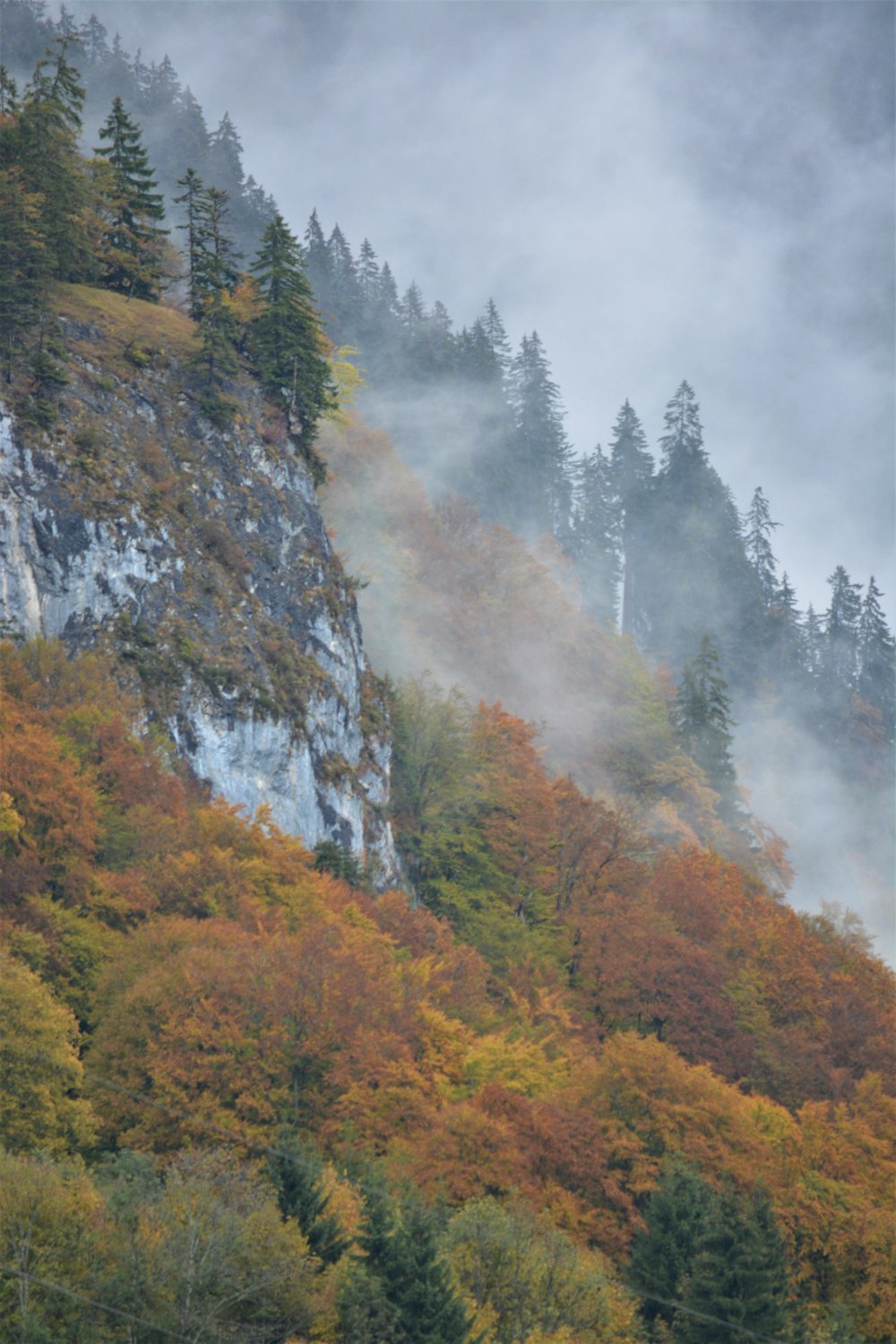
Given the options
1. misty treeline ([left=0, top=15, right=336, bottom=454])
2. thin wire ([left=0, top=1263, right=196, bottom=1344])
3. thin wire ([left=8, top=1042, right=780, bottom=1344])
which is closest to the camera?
thin wire ([left=0, top=1263, right=196, bottom=1344])

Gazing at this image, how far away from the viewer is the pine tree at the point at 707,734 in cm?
9225

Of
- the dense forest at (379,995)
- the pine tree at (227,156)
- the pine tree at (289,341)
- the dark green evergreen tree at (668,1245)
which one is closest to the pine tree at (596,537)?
the dense forest at (379,995)

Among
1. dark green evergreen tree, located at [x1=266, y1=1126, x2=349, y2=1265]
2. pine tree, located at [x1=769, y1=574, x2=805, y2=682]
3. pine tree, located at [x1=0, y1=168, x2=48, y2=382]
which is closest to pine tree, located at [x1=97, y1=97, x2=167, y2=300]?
pine tree, located at [x1=0, y1=168, x2=48, y2=382]

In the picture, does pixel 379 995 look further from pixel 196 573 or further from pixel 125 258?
pixel 125 258

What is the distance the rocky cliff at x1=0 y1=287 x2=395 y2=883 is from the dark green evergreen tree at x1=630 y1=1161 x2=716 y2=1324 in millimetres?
23468

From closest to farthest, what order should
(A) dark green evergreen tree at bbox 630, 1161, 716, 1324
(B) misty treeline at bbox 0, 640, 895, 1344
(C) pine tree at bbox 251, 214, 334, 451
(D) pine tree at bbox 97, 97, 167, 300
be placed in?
(B) misty treeline at bbox 0, 640, 895, 1344, (A) dark green evergreen tree at bbox 630, 1161, 716, 1324, (C) pine tree at bbox 251, 214, 334, 451, (D) pine tree at bbox 97, 97, 167, 300

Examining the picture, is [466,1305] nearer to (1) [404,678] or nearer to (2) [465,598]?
(1) [404,678]

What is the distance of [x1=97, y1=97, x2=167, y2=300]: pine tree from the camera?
6350cm

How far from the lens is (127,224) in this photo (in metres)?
64.9

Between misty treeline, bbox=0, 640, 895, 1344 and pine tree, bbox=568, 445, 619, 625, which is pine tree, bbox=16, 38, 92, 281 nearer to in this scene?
misty treeline, bbox=0, 640, 895, 1344

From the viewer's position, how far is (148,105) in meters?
135

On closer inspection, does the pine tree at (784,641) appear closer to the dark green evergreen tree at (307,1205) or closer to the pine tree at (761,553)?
the pine tree at (761,553)

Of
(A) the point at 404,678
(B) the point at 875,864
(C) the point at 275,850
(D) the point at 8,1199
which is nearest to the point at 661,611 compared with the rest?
(B) the point at 875,864

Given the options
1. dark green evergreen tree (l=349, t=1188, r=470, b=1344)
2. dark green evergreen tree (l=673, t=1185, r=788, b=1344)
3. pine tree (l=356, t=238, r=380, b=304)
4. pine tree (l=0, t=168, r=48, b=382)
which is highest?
pine tree (l=356, t=238, r=380, b=304)
